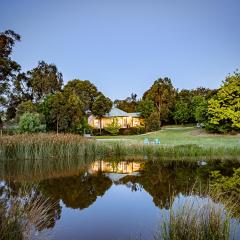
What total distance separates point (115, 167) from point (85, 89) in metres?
38.7

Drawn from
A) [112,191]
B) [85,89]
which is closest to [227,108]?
[112,191]

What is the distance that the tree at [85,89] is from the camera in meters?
50.2

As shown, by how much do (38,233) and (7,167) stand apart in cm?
840

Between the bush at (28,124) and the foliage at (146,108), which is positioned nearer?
the bush at (28,124)

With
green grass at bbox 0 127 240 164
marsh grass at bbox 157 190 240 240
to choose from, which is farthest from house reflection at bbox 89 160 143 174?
marsh grass at bbox 157 190 240 240

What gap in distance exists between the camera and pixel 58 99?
117ft

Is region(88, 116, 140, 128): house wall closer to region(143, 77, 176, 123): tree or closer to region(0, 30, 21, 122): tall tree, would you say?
region(143, 77, 176, 123): tree

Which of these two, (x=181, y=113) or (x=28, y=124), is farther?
(x=181, y=113)

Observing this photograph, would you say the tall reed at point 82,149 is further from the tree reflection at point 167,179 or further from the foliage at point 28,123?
the foliage at point 28,123

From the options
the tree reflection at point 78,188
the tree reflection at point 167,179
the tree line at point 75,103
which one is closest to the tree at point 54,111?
the tree line at point 75,103

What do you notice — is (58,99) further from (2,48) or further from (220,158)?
(220,158)

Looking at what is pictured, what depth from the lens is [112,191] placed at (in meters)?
9.12

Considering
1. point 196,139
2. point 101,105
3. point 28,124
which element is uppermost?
point 101,105

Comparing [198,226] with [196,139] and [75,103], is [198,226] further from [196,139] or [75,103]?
[75,103]
